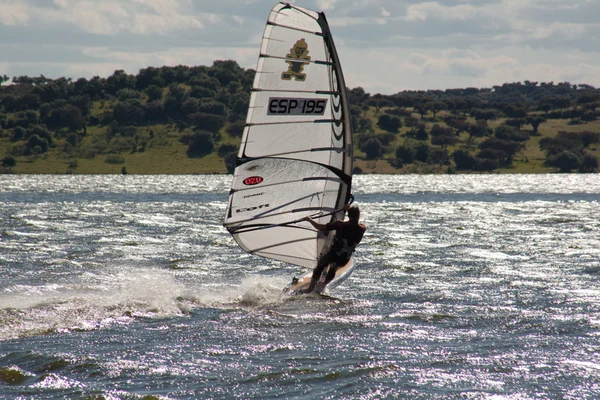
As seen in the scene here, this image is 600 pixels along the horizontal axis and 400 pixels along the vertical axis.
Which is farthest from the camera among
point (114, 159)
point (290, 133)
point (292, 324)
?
point (114, 159)

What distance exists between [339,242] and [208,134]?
5319 inches

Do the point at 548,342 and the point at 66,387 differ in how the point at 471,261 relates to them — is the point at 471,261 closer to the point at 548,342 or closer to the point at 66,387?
the point at 548,342

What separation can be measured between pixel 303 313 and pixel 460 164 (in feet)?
474

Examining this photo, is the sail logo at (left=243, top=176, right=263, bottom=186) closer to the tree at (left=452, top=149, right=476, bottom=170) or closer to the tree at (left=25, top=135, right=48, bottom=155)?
the tree at (left=25, top=135, right=48, bottom=155)

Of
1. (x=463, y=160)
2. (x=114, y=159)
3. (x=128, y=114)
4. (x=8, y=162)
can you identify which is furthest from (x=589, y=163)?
(x=8, y=162)

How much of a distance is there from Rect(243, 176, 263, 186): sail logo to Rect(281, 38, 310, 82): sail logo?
7.24 ft

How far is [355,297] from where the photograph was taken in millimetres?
17750

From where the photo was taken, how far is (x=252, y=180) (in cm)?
1650

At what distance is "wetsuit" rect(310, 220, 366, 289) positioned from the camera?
17.3 m

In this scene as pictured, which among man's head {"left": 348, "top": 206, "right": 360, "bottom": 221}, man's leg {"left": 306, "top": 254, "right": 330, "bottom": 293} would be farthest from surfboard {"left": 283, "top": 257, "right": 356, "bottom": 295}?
man's head {"left": 348, "top": 206, "right": 360, "bottom": 221}

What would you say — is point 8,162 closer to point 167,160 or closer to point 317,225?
point 167,160

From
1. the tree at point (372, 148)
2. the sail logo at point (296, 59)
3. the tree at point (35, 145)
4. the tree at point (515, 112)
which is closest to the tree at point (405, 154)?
the tree at point (372, 148)

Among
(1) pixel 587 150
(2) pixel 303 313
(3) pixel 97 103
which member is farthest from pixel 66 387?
(3) pixel 97 103

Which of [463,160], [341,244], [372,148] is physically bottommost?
[463,160]
